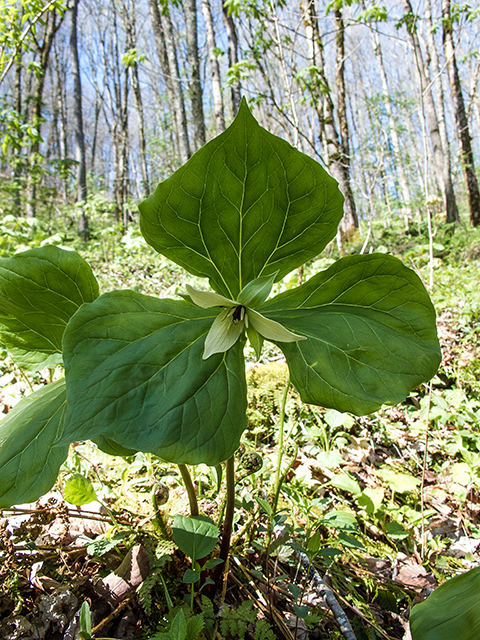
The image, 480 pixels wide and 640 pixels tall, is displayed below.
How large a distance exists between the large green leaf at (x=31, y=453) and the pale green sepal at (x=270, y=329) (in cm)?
45

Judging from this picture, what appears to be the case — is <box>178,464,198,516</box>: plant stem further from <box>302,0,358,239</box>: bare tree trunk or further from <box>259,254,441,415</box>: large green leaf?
<box>302,0,358,239</box>: bare tree trunk

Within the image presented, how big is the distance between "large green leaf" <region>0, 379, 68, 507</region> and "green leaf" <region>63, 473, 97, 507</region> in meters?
0.26

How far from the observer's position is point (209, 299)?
0.72 metres

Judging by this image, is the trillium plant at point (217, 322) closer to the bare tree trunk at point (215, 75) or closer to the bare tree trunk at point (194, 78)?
the bare tree trunk at point (215, 75)

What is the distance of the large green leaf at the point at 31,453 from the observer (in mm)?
715

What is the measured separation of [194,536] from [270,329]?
21.3 inches

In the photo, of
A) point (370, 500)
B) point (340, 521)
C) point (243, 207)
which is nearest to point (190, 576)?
point (340, 521)

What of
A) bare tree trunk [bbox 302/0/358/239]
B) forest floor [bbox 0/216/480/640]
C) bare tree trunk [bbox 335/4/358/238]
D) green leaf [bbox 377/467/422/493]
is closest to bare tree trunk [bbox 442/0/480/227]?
bare tree trunk [bbox 335/4/358/238]

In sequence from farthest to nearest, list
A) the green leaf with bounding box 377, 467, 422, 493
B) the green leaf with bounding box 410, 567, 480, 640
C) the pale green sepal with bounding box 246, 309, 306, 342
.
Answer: the green leaf with bounding box 377, 467, 422, 493, the pale green sepal with bounding box 246, 309, 306, 342, the green leaf with bounding box 410, 567, 480, 640

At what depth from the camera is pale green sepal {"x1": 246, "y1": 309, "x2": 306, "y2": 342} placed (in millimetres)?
694

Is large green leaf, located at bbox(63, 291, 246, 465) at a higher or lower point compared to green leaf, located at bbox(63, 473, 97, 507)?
higher

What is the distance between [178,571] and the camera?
3.38 feet

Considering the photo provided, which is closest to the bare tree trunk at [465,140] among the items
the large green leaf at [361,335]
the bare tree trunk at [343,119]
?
the bare tree trunk at [343,119]

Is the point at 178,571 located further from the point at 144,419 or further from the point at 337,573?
the point at 144,419
